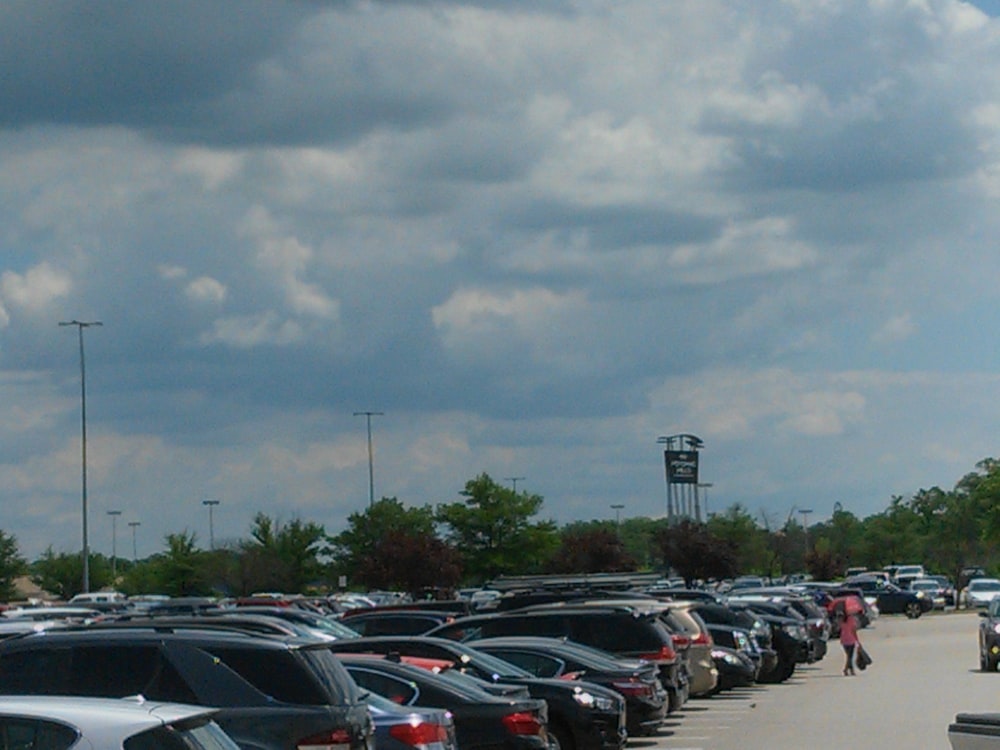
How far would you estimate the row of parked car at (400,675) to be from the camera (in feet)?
39.4

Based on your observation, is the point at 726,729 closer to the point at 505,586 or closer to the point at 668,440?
the point at 505,586

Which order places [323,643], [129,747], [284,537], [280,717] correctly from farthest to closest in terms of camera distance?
[284,537]
[323,643]
[280,717]
[129,747]

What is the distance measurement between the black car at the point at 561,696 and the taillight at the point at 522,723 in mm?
2092

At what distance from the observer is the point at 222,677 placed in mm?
12203

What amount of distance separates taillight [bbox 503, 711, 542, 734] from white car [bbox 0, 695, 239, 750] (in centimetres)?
707

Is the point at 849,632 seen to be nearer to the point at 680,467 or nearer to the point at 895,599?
the point at 895,599

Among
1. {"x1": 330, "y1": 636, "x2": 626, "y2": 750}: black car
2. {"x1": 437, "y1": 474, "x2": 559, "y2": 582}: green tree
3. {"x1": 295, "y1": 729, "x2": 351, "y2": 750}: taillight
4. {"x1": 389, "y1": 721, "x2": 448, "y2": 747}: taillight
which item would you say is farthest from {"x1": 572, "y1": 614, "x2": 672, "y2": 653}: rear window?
{"x1": 437, "y1": 474, "x2": 559, "y2": 582}: green tree

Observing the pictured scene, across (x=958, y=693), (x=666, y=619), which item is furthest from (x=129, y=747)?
(x=958, y=693)

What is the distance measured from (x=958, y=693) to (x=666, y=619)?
244 inches

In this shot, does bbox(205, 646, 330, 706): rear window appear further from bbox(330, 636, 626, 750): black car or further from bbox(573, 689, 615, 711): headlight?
bbox(573, 689, 615, 711): headlight

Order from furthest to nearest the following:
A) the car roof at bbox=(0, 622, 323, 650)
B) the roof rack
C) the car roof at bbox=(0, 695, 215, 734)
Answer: the roof rack
the car roof at bbox=(0, 622, 323, 650)
the car roof at bbox=(0, 695, 215, 734)

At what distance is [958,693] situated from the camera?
29.2 m

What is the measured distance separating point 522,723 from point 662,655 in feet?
25.8

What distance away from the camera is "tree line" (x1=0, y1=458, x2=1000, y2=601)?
7744 centimetres
